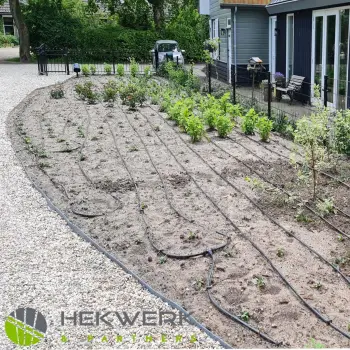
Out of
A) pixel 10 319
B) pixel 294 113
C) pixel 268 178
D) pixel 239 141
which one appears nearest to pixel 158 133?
pixel 239 141

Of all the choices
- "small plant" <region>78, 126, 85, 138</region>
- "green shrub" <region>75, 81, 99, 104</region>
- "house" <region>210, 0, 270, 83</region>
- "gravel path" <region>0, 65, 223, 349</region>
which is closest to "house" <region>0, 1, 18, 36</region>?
"house" <region>210, 0, 270, 83</region>

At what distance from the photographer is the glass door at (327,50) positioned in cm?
1284

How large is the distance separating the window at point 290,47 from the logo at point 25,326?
1313 cm

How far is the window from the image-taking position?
1605cm

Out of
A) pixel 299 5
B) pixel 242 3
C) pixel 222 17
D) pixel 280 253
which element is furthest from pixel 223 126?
pixel 222 17

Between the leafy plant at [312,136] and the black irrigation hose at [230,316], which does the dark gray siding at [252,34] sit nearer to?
the leafy plant at [312,136]

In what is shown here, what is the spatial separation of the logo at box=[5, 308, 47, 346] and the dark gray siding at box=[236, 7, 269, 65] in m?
16.4

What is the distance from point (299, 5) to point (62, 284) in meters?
11.6

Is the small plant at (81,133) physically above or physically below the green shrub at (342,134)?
below

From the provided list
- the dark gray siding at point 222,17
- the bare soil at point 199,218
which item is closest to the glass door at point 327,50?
the bare soil at point 199,218

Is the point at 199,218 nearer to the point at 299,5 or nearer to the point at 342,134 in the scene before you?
the point at 342,134

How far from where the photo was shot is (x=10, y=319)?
440 cm

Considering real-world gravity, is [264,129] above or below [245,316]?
above

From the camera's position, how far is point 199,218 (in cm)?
648
